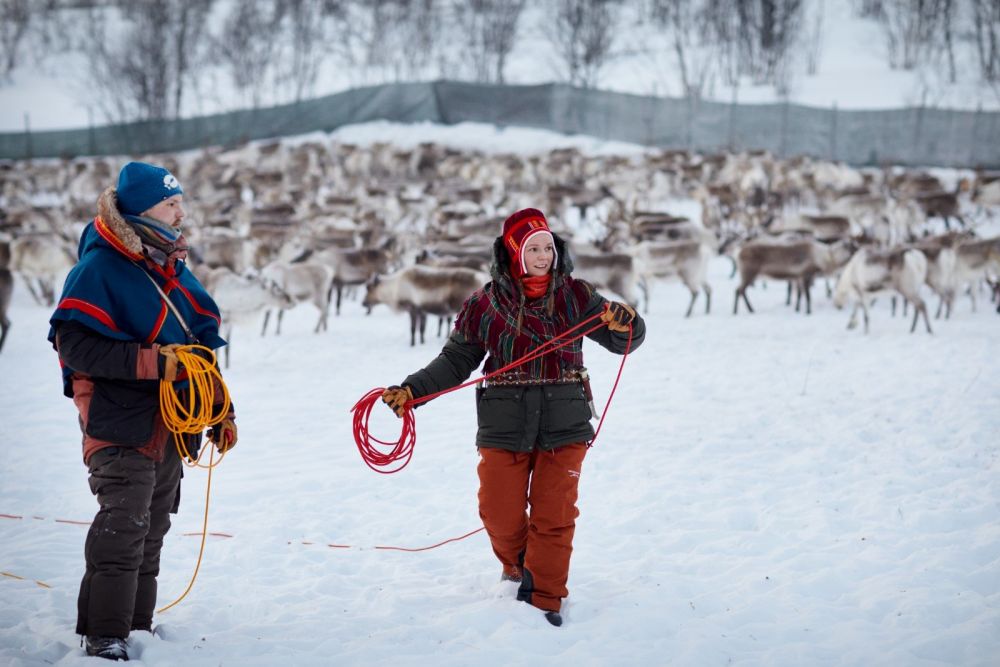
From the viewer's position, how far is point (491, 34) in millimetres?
39375

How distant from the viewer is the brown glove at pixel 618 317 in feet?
10.1

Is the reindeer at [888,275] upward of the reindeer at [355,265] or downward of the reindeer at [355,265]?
upward

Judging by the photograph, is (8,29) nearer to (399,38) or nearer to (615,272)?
(399,38)

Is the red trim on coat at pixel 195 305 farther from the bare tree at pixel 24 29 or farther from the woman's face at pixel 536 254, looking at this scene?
the bare tree at pixel 24 29

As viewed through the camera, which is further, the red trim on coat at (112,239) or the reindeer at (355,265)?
the reindeer at (355,265)

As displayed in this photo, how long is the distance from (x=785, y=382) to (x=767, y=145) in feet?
66.7


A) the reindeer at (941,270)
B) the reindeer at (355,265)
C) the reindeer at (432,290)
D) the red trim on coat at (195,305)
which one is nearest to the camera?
the red trim on coat at (195,305)

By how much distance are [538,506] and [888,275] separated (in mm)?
7891

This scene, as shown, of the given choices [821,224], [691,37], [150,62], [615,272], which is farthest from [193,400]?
[691,37]

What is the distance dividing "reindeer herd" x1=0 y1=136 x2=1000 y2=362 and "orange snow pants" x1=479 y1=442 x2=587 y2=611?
21.3 ft

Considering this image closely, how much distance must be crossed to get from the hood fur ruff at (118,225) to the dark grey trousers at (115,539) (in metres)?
0.64

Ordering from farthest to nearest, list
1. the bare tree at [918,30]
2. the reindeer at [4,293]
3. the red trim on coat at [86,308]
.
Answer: the bare tree at [918,30] < the reindeer at [4,293] < the red trim on coat at [86,308]

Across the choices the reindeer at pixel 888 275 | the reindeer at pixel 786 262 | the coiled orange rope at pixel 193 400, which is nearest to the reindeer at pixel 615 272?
the reindeer at pixel 786 262

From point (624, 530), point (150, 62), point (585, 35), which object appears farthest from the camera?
point (585, 35)
